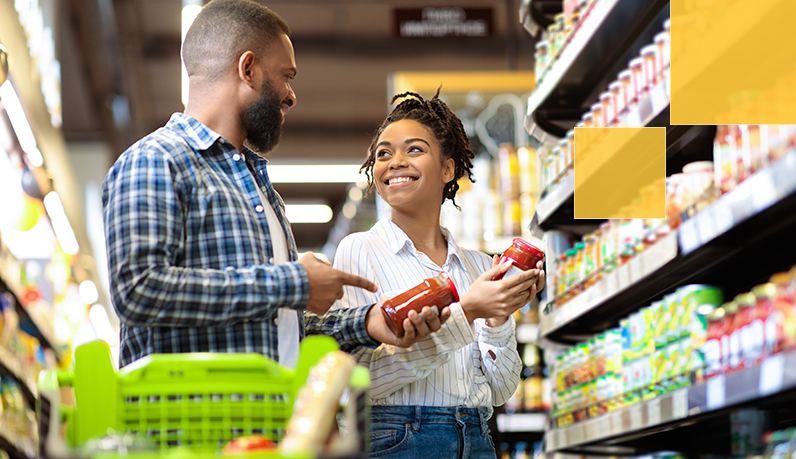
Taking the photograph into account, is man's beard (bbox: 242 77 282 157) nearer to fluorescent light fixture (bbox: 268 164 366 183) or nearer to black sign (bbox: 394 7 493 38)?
black sign (bbox: 394 7 493 38)

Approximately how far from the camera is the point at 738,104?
2.16 metres

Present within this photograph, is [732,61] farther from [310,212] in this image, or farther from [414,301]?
[310,212]

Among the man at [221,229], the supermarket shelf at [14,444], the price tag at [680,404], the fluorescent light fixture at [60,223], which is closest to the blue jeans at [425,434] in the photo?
the man at [221,229]

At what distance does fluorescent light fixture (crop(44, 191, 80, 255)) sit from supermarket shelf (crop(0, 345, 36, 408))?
2.04 meters

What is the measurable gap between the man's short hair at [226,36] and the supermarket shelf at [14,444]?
8.59ft

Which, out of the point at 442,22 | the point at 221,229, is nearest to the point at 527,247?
the point at 221,229

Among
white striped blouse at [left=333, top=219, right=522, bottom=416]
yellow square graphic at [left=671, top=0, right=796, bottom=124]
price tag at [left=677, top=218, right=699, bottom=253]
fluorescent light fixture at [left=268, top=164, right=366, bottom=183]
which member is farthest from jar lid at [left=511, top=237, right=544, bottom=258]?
fluorescent light fixture at [left=268, top=164, right=366, bottom=183]

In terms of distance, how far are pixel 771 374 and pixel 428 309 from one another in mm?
722

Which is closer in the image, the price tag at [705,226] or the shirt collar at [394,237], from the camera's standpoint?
the price tag at [705,226]

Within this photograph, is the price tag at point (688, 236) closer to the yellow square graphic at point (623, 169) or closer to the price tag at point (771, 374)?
the yellow square graphic at point (623, 169)

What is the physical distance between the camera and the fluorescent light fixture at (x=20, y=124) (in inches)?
191

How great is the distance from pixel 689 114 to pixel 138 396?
173cm

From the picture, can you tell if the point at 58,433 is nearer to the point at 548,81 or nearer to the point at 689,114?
the point at 689,114

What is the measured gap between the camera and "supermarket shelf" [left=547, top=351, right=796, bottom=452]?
5.74ft
